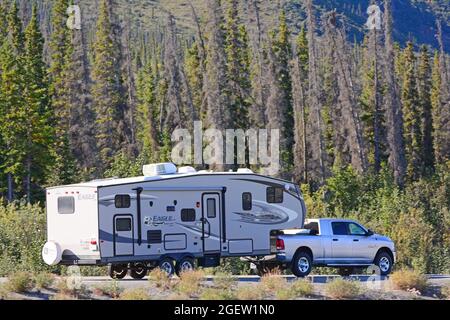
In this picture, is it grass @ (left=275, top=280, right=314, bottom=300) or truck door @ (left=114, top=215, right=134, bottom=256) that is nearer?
grass @ (left=275, top=280, right=314, bottom=300)

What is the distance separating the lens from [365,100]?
74938 mm

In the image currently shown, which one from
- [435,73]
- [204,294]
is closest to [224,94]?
[435,73]

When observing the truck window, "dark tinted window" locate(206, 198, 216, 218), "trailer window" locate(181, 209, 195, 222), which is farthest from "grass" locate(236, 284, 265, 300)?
the truck window

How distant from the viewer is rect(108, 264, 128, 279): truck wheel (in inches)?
1013

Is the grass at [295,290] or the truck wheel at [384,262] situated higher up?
the truck wheel at [384,262]

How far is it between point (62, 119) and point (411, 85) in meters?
28.0

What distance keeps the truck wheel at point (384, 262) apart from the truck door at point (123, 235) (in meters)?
6.76

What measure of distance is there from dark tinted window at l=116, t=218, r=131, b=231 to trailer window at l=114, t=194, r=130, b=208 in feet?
1.14

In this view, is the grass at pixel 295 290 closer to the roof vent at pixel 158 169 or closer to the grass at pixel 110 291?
the grass at pixel 110 291

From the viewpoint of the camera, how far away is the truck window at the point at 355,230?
26.7m

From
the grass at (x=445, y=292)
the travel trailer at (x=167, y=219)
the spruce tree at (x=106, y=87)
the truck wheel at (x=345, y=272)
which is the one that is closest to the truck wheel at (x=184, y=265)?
the travel trailer at (x=167, y=219)

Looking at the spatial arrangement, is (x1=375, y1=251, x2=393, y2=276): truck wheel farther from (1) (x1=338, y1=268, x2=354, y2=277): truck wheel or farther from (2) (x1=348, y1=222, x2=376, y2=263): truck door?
(1) (x1=338, y1=268, x2=354, y2=277): truck wheel

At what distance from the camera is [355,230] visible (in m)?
26.8

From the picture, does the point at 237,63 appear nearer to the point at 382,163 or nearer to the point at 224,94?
the point at 224,94
